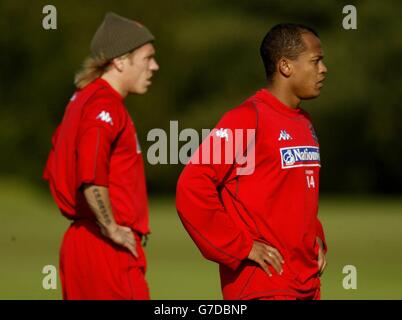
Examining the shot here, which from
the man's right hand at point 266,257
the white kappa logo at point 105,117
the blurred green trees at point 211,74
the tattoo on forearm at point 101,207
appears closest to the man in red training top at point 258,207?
the man's right hand at point 266,257

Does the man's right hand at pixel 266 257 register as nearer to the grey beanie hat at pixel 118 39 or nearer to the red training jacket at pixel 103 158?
the red training jacket at pixel 103 158

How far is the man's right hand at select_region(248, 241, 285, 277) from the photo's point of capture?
6055mm

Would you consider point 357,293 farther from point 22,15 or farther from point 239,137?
point 22,15

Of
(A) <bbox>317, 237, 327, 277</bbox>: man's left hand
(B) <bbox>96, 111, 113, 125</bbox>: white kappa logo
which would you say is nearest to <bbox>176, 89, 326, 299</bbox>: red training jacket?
(A) <bbox>317, 237, 327, 277</bbox>: man's left hand

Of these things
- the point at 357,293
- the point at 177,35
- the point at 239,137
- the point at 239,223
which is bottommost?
the point at 357,293

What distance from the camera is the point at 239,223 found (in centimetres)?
612

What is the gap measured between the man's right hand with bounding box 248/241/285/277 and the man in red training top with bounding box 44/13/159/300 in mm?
934

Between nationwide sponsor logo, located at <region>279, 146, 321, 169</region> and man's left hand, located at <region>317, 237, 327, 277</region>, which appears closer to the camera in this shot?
nationwide sponsor logo, located at <region>279, 146, 321, 169</region>

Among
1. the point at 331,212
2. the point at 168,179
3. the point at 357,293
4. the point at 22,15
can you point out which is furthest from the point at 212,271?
the point at 22,15

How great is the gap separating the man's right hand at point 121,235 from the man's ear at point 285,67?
1309 mm

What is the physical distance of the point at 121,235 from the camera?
261 inches

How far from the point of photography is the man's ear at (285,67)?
6344 millimetres

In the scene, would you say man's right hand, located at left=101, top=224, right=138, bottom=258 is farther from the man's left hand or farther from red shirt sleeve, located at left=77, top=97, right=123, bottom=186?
the man's left hand
